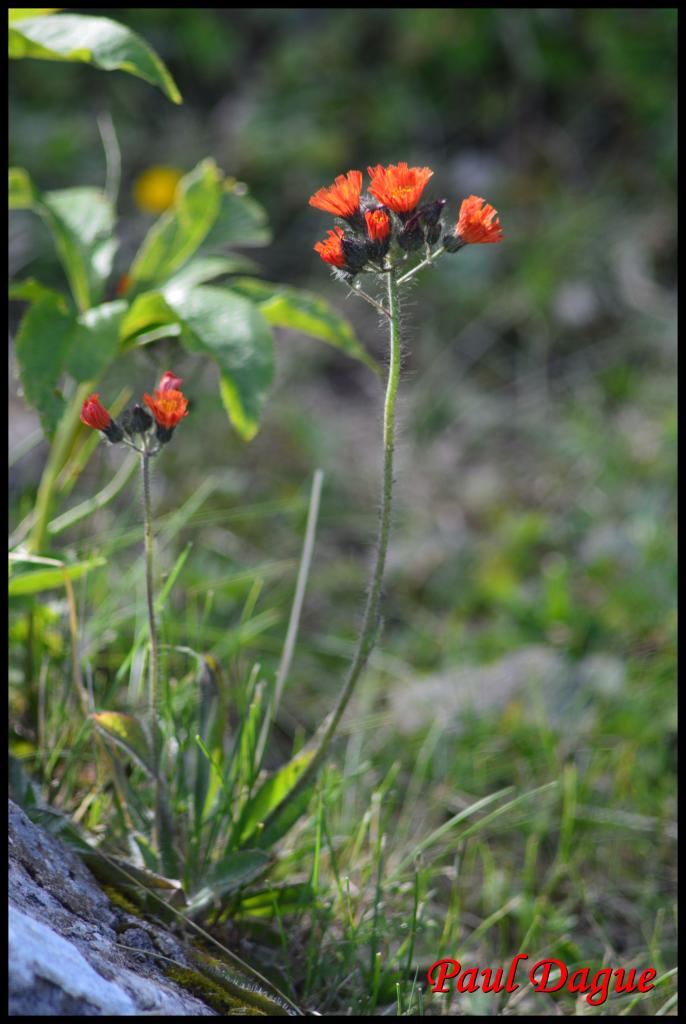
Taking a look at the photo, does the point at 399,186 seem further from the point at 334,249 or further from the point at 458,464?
the point at 458,464

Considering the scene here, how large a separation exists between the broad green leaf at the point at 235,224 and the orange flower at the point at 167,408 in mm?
934

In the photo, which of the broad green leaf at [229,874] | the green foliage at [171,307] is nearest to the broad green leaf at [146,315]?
the green foliage at [171,307]

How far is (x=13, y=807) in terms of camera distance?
151cm

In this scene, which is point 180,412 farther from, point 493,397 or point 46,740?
point 493,397

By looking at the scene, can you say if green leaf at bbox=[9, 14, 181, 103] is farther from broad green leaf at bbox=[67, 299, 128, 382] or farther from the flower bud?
the flower bud

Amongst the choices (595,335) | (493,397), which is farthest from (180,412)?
(595,335)

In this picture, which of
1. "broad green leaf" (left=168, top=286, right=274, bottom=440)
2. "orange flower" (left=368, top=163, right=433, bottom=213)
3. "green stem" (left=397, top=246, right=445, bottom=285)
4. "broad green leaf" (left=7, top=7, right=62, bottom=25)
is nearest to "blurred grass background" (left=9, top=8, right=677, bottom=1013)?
"green stem" (left=397, top=246, right=445, bottom=285)

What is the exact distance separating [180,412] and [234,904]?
0.84 m

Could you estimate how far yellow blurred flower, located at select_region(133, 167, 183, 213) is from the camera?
407 cm

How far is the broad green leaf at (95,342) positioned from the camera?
183cm

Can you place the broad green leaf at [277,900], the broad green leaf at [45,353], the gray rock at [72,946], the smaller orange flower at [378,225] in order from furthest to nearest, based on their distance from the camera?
the broad green leaf at [45,353], the broad green leaf at [277,900], the smaller orange flower at [378,225], the gray rock at [72,946]

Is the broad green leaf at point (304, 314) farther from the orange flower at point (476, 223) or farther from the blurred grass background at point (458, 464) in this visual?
the orange flower at point (476, 223)

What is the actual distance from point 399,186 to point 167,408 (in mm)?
462

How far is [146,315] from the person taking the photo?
196 cm
